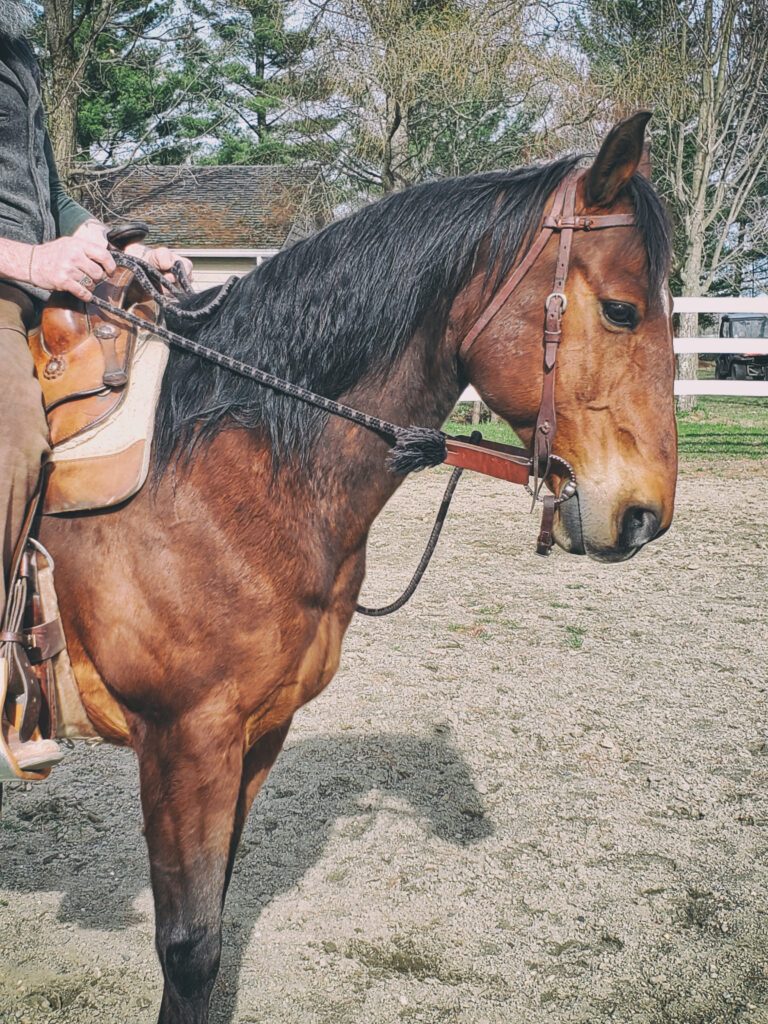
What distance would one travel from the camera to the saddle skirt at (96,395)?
78.8 inches

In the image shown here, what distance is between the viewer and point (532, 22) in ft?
49.7

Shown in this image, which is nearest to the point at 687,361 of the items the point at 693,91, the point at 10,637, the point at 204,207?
the point at 693,91

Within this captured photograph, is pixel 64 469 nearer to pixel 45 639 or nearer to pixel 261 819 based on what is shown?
pixel 45 639

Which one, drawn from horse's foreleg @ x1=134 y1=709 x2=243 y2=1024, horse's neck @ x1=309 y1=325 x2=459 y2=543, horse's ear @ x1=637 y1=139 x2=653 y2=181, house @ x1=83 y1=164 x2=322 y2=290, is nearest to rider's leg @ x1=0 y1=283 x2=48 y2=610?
horse's foreleg @ x1=134 y1=709 x2=243 y2=1024

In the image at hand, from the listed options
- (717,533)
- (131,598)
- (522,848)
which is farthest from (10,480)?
(717,533)

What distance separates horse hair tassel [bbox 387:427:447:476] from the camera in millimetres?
1989

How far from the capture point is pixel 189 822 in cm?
196

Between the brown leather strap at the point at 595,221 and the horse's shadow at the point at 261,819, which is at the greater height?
the brown leather strap at the point at 595,221

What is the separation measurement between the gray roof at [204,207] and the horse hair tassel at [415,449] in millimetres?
19974

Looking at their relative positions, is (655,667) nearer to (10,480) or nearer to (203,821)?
(203,821)

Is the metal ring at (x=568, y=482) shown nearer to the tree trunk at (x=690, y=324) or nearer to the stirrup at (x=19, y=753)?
the stirrup at (x=19, y=753)

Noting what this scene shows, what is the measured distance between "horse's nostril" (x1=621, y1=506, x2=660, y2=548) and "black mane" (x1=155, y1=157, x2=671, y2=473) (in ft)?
1.90

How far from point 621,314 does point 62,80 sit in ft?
58.7

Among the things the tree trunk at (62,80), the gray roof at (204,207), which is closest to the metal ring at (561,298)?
the tree trunk at (62,80)
